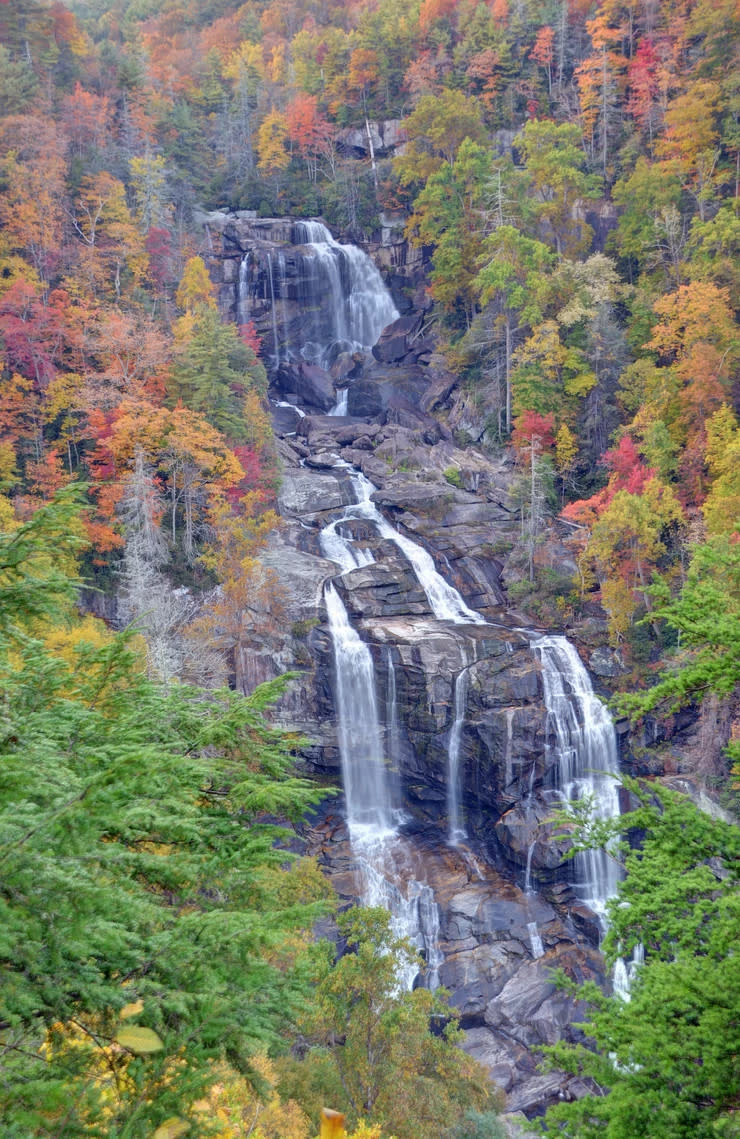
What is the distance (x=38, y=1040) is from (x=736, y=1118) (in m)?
4.40

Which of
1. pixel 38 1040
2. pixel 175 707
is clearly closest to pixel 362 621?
pixel 175 707

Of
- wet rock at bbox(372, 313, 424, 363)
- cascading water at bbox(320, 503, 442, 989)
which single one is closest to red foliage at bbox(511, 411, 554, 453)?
cascading water at bbox(320, 503, 442, 989)

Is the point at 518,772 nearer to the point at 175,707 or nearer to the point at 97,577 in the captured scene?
the point at 97,577

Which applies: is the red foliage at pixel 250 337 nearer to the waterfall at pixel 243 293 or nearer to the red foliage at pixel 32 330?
the waterfall at pixel 243 293

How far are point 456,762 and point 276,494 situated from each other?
41.8 feet

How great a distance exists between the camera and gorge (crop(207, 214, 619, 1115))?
19891mm

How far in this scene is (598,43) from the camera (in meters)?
38.5

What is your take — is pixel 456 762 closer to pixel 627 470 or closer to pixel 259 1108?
pixel 627 470

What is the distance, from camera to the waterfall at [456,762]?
922 inches

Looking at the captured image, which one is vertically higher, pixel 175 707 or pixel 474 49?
pixel 474 49

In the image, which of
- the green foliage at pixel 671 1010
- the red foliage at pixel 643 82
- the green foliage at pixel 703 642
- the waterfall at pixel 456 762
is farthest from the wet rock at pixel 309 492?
the green foliage at pixel 671 1010

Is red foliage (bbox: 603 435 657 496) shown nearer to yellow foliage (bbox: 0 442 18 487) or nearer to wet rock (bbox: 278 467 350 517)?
wet rock (bbox: 278 467 350 517)

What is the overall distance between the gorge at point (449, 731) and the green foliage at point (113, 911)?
12.4 meters

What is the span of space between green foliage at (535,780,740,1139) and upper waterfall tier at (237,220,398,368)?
3672 centimetres
